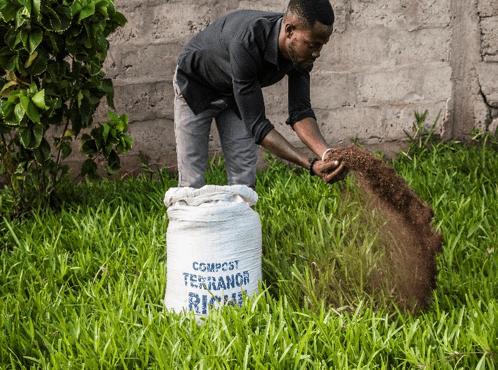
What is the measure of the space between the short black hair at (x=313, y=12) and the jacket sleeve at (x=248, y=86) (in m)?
0.28

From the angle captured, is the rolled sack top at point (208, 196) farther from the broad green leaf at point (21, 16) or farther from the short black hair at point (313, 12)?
the broad green leaf at point (21, 16)

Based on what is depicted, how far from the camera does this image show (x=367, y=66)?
12.0 ft

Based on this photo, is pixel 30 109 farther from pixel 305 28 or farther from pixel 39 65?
pixel 305 28

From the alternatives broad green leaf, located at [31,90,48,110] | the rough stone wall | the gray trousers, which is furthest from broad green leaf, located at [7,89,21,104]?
the rough stone wall

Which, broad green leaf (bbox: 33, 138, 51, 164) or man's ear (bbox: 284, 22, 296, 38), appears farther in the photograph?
broad green leaf (bbox: 33, 138, 51, 164)

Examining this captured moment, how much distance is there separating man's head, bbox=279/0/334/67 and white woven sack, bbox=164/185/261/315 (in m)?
0.75

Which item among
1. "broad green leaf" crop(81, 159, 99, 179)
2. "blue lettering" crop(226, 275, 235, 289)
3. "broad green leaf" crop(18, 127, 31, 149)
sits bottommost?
"blue lettering" crop(226, 275, 235, 289)

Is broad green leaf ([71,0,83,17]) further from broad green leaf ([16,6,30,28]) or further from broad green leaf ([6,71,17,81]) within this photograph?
broad green leaf ([6,71,17,81])

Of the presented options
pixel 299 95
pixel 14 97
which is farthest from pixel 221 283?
pixel 14 97

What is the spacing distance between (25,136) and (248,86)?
1505mm

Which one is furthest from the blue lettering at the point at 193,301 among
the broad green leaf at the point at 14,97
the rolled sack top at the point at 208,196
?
the broad green leaf at the point at 14,97

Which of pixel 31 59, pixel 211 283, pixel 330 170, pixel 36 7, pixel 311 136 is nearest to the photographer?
pixel 211 283

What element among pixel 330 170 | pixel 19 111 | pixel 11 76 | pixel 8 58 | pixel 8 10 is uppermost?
pixel 8 10

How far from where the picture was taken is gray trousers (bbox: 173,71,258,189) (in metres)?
2.74
